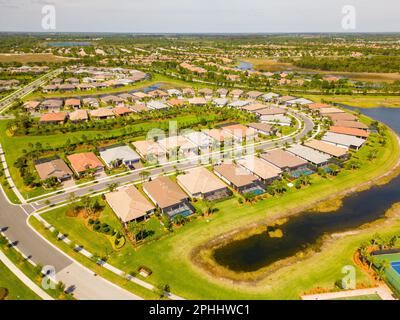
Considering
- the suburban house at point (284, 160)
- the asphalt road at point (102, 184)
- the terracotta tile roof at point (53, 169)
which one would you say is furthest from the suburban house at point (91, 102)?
the suburban house at point (284, 160)

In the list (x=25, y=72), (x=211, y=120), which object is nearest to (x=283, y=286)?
(x=211, y=120)

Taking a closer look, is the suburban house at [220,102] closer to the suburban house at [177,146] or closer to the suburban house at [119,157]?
the suburban house at [177,146]

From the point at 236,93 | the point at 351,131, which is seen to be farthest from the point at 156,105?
the point at 351,131

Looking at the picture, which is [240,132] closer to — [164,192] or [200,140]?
[200,140]

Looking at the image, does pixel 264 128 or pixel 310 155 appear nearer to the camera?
pixel 310 155

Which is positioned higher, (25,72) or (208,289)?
(25,72)

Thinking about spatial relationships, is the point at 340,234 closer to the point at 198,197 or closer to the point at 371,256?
the point at 371,256
